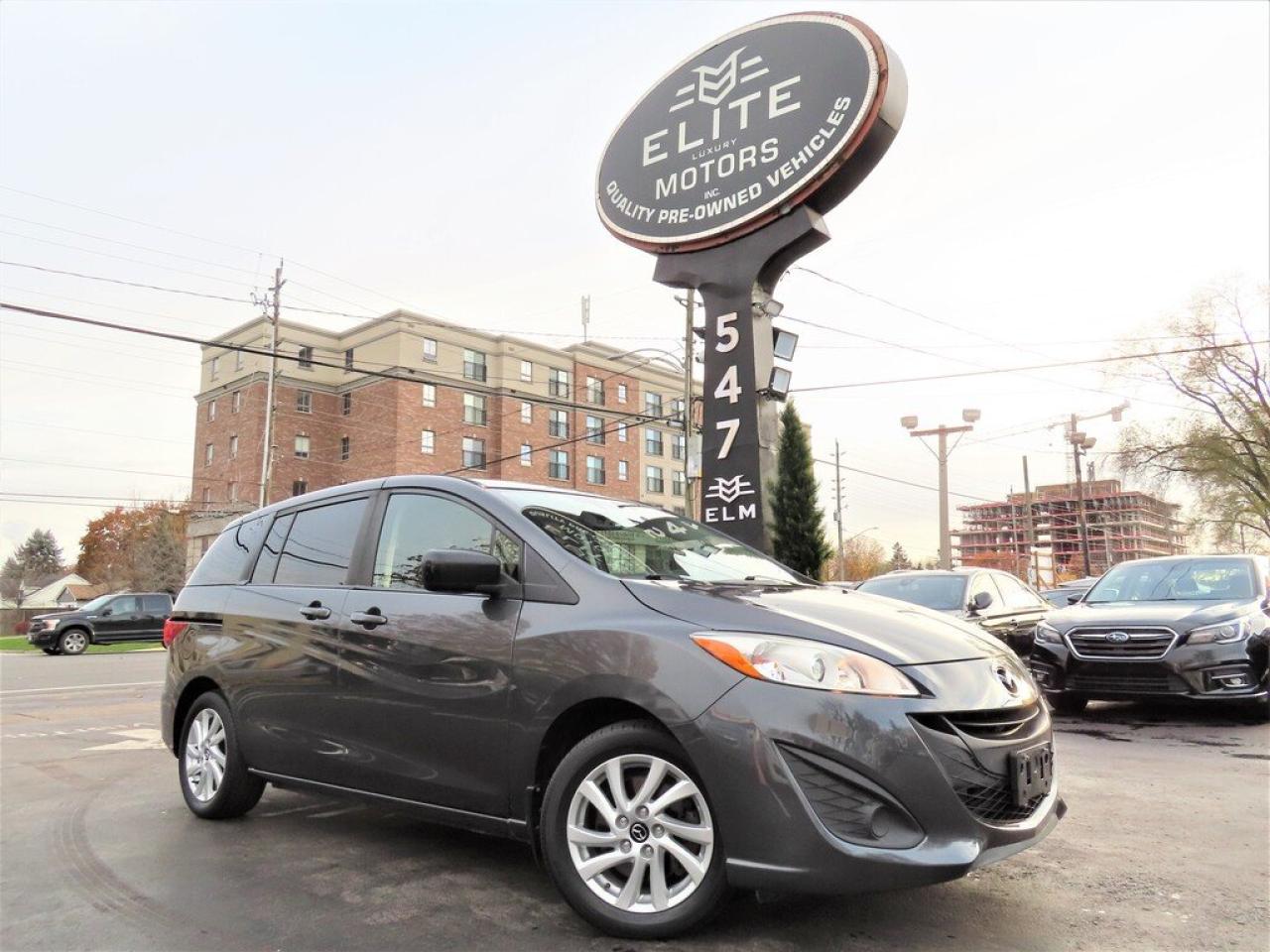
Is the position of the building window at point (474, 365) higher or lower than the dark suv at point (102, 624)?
higher

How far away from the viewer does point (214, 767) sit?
4.89m

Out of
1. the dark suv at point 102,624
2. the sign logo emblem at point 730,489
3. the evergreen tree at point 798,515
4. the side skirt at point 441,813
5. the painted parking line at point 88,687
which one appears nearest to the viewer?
the side skirt at point 441,813

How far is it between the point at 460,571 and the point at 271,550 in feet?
6.54

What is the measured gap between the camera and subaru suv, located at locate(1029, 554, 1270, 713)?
7.74m

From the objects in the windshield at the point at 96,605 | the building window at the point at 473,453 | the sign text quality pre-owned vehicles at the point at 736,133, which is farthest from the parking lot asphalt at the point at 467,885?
the building window at the point at 473,453

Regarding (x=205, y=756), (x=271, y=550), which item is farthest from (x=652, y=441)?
(x=205, y=756)

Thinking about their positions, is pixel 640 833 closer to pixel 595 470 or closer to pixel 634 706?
pixel 634 706

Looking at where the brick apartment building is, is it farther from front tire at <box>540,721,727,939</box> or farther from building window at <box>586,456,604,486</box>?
front tire at <box>540,721,727,939</box>

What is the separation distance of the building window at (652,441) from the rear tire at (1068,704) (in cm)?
4717

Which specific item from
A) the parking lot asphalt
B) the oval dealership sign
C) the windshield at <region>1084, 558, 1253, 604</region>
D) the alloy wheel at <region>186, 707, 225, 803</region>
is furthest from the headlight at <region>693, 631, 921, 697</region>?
the oval dealership sign

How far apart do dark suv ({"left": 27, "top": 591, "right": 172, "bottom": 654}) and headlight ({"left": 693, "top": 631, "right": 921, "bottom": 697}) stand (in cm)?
2492

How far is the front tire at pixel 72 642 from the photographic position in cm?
2455

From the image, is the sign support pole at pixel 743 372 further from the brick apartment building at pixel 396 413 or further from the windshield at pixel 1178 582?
the brick apartment building at pixel 396 413

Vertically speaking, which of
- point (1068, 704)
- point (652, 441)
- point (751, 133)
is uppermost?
point (652, 441)
